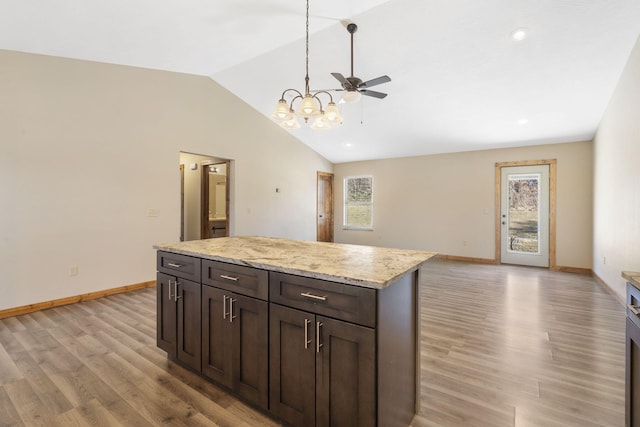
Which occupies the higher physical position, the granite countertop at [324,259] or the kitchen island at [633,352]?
the granite countertop at [324,259]

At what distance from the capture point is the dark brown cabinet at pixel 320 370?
1.30m

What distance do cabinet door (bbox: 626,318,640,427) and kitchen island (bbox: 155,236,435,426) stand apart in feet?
2.91

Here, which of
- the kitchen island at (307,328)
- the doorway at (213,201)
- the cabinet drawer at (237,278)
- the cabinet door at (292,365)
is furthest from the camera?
the doorway at (213,201)

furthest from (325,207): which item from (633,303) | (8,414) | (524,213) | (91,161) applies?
(633,303)

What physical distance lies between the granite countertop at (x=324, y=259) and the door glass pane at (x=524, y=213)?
5.10m

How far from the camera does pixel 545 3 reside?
105 inches

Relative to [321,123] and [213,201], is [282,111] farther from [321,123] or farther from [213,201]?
[213,201]

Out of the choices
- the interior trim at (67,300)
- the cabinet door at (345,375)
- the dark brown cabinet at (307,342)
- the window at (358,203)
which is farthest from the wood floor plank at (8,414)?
the window at (358,203)

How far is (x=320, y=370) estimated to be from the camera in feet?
4.67

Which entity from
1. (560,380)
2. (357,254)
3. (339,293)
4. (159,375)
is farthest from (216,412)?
(560,380)

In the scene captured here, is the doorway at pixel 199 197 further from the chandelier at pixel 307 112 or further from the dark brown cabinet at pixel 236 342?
Answer: the dark brown cabinet at pixel 236 342

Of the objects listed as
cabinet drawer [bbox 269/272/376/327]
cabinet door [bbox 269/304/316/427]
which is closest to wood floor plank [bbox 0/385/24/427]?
cabinet door [bbox 269/304/316/427]

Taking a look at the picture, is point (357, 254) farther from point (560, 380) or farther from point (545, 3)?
point (545, 3)

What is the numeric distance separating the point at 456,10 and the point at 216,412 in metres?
3.83
